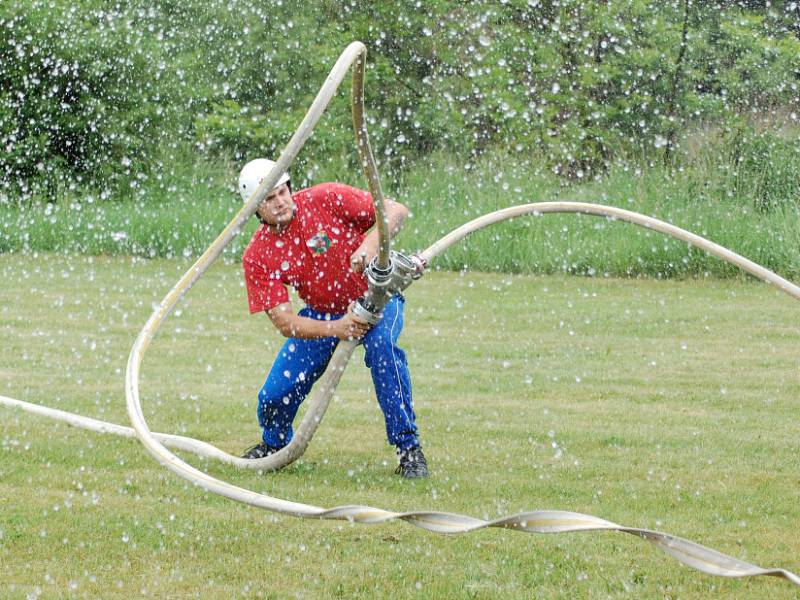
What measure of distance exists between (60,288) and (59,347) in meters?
3.33

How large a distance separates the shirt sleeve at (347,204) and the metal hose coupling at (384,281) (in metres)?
0.43

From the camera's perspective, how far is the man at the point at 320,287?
233 inches

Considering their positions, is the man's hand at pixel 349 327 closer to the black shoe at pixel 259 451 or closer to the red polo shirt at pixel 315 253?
the red polo shirt at pixel 315 253

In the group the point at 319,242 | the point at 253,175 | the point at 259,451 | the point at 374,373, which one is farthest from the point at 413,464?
the point at 253,175

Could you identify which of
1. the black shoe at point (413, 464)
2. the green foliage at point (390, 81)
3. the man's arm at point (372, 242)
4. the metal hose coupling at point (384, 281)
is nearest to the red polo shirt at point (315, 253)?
the man's arm at point (372, 242)

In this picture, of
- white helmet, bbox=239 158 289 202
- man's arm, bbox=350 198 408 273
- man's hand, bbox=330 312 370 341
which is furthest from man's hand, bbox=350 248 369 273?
white helmet, bbox=239 158 289 202

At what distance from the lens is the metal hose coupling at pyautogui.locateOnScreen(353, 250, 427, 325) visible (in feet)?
18.3

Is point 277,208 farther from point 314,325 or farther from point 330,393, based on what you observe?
point 330,393

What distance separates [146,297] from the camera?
12414 millimetres

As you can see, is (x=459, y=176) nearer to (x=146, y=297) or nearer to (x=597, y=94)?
(x=597, y=94)

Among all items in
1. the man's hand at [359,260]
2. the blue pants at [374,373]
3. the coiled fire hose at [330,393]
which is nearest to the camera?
the coiled fire hose at [330,393]

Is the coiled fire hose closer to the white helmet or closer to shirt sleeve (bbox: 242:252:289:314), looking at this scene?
shirt sleeve (bbox: 242:252:289:314)

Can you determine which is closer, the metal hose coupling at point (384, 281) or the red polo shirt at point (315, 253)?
the metal hose coupling at point (384, 281)

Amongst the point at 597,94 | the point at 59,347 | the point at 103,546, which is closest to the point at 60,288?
the point at 59,347
